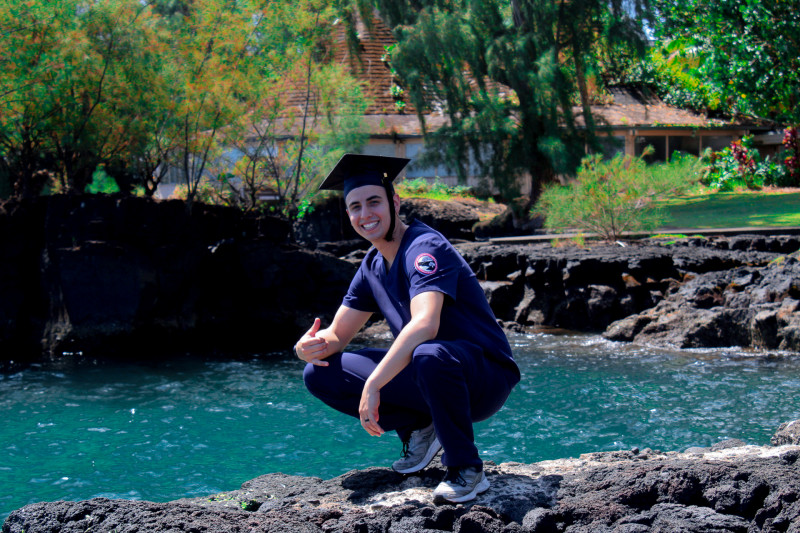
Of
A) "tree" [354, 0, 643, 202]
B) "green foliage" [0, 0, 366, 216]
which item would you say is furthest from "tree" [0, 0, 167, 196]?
"tree" [354, 0, 643, 202]

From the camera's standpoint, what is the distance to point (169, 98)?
45.0 feet

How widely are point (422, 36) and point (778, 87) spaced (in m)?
9.12

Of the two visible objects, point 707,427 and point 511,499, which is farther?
point 707,427

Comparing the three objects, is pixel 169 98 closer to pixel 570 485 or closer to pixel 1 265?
pixel 1 265

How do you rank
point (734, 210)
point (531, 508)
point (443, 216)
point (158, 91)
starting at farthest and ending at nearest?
point (734, 210) → point (443, 216) → point (158, 91) → point (531, 508)

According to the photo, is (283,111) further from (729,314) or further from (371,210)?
(371,210)

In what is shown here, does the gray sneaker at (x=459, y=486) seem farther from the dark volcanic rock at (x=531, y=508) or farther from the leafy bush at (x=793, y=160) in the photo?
the leafy bush at (x=793, y=160)

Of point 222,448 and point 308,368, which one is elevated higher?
point 308,368

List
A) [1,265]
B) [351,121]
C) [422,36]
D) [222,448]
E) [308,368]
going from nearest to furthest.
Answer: [308,368]
[222,448]
[1,265]
[351,121]
[422,36]

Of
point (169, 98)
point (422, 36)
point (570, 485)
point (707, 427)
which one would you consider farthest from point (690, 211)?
point (570, 485)

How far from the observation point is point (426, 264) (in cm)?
338

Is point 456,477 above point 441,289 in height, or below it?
below

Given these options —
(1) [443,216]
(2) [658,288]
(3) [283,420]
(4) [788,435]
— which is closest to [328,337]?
(4) [788,435]

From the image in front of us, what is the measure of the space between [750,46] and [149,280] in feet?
50.8
